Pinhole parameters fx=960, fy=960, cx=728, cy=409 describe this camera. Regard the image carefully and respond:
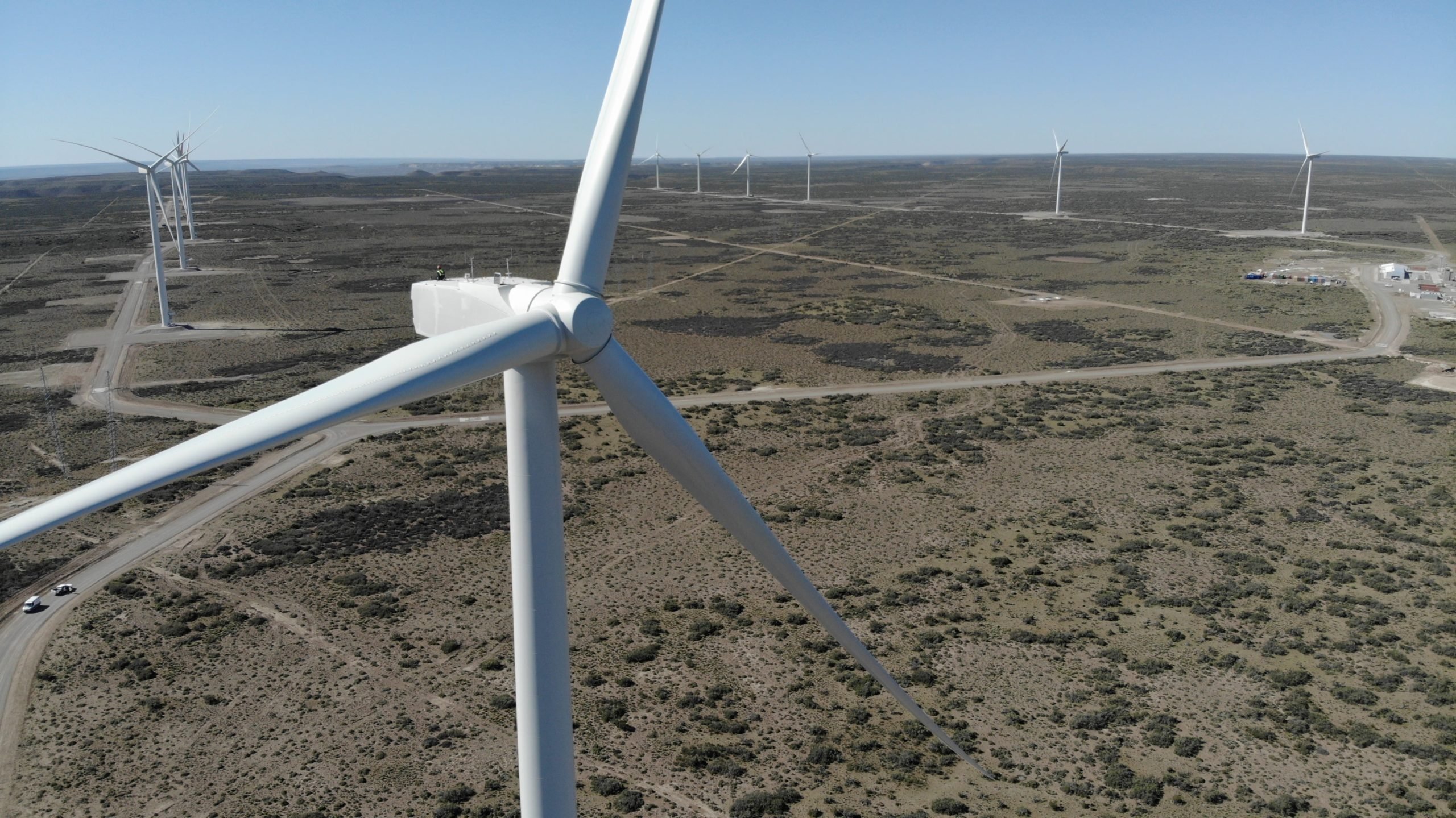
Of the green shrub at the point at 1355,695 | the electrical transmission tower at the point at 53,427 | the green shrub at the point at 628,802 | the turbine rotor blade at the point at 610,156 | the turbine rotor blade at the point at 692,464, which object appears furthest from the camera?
the electrical transmission tower at the point at 53,427

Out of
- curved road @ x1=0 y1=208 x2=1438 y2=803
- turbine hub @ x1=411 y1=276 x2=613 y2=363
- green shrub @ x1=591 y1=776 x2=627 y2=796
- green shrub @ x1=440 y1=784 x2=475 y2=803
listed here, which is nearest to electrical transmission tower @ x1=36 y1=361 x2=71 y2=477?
curved road @ x1=0 y1=208 x2=1438 y2=803

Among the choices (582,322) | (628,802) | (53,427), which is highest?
(582,322)

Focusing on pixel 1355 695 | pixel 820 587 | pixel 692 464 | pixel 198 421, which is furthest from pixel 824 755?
pixel 198 421

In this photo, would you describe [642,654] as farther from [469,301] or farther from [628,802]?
[469,301]

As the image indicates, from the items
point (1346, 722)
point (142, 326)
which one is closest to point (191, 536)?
point (1346, 722)

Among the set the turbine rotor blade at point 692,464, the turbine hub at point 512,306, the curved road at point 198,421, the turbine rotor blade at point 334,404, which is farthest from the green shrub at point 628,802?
the turbine rotor blade at point 334,404

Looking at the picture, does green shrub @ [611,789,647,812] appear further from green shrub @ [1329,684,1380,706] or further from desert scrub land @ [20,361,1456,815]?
green shrub @ [1329,684,1380,706]

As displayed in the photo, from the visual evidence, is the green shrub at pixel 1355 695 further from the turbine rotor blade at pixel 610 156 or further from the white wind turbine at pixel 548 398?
the turbine rotor blade at pixel 610 156

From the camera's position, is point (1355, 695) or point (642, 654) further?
point (642, 654)
